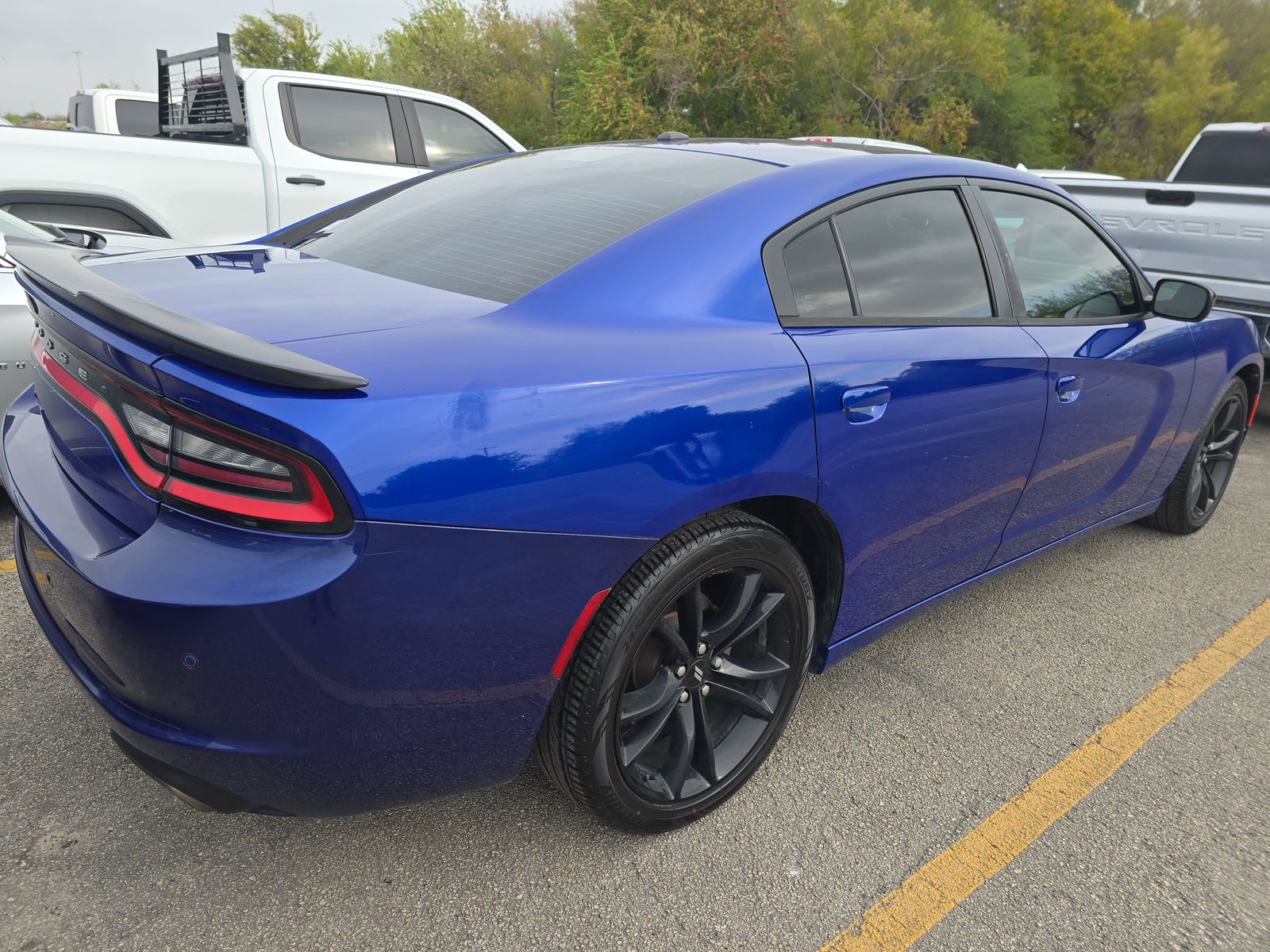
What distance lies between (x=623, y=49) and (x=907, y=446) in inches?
1151

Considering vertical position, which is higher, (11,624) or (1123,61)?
(1123,61)

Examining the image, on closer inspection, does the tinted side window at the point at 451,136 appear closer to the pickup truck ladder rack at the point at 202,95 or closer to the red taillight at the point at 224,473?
the pickup truck ladder rack at the point at 202,95

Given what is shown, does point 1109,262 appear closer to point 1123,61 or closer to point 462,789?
point 462,789

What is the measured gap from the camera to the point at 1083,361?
2.83 metres

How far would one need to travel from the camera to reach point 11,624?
2828 mm

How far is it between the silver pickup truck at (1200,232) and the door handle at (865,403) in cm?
455

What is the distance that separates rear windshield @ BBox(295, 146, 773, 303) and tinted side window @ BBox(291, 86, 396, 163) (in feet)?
13.6

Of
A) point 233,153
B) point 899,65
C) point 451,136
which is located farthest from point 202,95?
point 899,65

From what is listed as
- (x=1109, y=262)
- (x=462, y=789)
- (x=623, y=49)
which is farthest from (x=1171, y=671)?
(x=623, y=49)

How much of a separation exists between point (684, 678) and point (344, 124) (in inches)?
231

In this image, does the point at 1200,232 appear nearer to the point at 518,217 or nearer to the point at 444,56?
the point at 518,217

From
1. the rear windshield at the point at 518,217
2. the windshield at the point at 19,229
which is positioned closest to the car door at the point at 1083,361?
the rear windshield at the point at 518,217

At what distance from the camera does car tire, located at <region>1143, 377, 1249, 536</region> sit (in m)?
3.92

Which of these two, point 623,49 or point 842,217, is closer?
point 842,217
